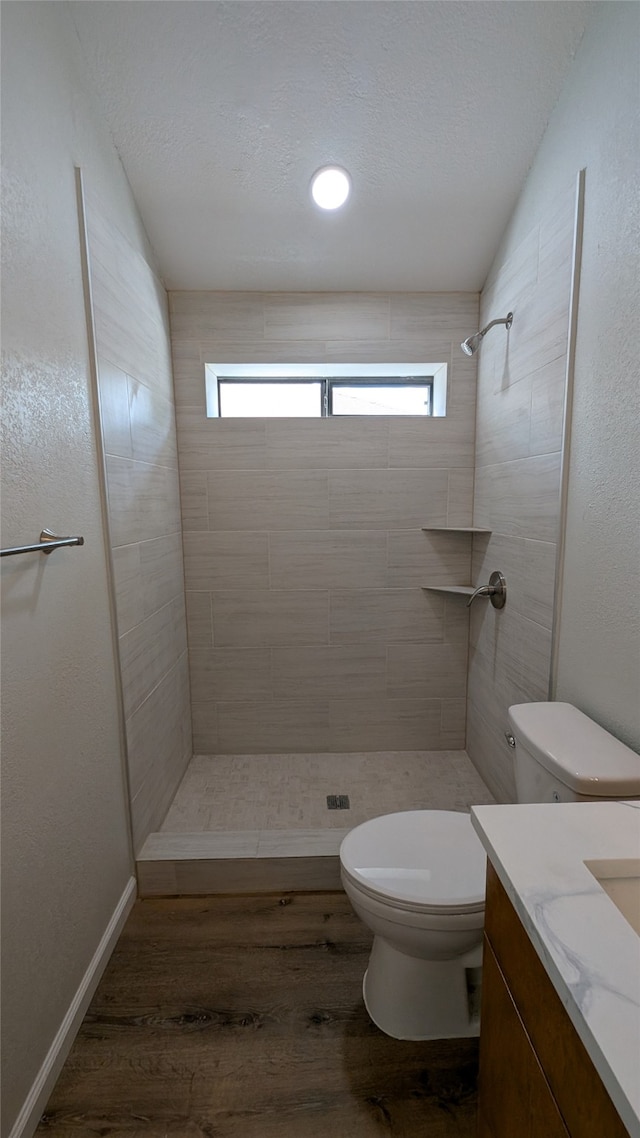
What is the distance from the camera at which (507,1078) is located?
2.37ft

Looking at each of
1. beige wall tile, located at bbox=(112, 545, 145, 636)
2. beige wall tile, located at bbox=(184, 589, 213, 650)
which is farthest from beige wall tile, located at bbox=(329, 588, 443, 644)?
beige wall tile, located at bbox=(112, 545, 145, 636)

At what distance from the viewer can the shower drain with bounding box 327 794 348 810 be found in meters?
1.97

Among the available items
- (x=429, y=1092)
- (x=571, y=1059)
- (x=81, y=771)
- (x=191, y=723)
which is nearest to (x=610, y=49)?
(x=571, y=1059)

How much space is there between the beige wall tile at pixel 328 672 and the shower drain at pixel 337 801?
0.46 m

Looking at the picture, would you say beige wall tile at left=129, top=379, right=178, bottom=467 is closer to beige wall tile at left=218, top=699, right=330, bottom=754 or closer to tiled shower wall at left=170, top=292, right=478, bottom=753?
tiled shower wall at left=170, top=292, right=478, bottom=753

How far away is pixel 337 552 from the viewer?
7.39 ft

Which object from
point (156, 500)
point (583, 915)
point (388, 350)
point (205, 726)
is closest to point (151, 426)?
point (156, 500)

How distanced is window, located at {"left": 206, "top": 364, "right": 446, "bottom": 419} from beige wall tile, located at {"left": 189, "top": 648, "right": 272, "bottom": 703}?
1.17 meters

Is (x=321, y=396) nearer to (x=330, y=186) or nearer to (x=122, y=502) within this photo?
(x=330, y=186)

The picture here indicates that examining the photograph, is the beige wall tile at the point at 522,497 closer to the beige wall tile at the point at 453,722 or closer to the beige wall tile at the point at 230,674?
the beige wall tile at the point at 453,722

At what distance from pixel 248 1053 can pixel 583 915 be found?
107 cm

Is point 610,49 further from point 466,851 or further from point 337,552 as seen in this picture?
point 466,851

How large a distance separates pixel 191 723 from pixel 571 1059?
2.03m

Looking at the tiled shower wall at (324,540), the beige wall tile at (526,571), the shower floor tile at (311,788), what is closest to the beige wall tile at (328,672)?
the tiled shower wall at (324,540)
